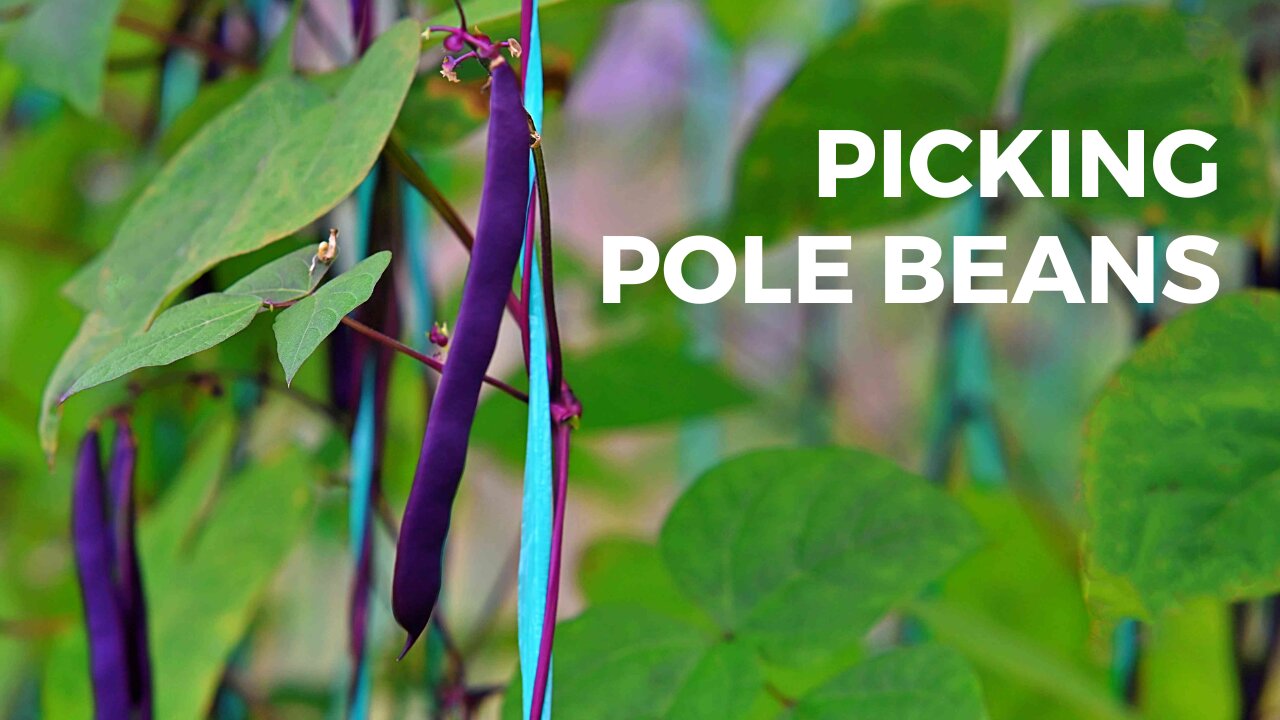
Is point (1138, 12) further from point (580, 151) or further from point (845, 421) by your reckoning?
point (580, 151)

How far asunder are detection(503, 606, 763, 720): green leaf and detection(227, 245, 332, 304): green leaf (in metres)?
0.13

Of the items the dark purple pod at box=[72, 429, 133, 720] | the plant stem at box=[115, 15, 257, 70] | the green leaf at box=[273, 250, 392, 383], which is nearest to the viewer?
the green leaf at box=[273, 250, 392, 383]

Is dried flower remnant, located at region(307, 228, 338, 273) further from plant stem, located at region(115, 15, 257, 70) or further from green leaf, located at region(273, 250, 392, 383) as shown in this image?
plant stem, located at region(115, 15, 257, 70)

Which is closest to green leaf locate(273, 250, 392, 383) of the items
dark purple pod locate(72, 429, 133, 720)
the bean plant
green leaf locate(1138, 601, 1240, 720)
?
the bean plant

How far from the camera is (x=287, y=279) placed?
8.2 inches

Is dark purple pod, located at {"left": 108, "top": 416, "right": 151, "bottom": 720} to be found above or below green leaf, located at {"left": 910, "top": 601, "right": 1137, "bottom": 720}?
above

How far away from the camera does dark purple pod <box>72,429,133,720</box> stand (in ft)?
0.91

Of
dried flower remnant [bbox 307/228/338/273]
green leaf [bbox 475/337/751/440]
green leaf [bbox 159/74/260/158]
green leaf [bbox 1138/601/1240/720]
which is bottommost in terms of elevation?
green leaf [bbox 1138/601/1240/720]

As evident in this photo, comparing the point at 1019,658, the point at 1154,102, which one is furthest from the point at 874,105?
the point at 1019,658

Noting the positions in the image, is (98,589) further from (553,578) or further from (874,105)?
(874,105)

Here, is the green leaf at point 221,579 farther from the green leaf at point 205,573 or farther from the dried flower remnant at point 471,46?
the dried flower remnant at point 471,46

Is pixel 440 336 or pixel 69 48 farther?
pixel 69 48

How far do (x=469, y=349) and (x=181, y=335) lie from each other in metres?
0.05

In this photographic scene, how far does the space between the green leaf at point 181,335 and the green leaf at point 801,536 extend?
152mm
